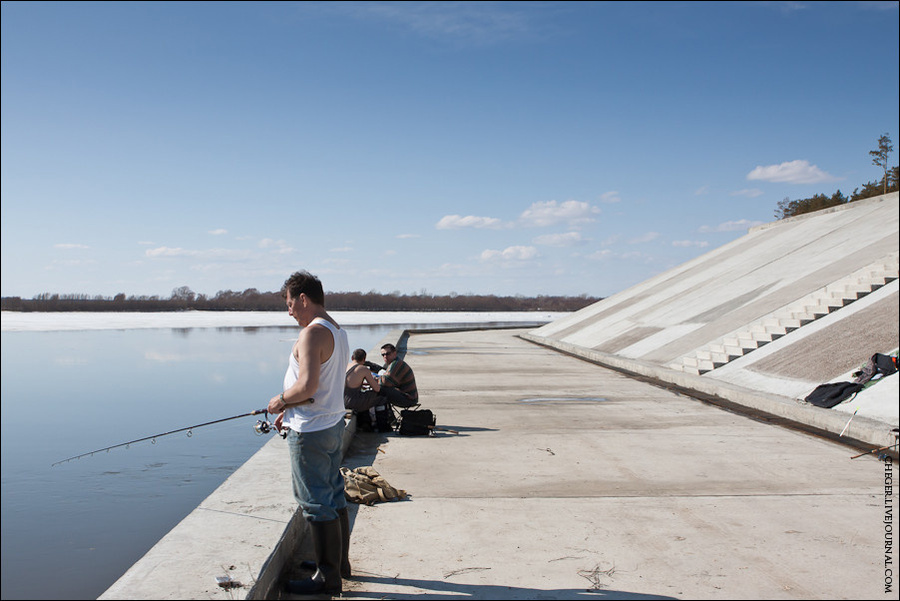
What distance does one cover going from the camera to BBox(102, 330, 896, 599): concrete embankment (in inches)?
168

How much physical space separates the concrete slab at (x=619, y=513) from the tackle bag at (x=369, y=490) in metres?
0.17

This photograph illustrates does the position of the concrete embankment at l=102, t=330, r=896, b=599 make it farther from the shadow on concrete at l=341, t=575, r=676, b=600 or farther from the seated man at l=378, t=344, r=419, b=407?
the seated man at l=378, t=344, r=419, b=407

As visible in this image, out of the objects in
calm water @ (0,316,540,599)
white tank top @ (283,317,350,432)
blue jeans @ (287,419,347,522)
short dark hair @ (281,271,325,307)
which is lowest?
calm water @ (0,316,540,599)

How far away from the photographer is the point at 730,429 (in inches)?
396

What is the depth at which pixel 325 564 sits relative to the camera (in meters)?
4.20

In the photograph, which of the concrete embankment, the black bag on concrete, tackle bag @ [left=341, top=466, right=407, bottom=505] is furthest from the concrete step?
tackle bag @ [left=341, top=466, right=407, bottom=505]

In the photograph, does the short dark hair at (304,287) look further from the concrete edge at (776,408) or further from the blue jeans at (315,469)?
the concrete edge at (776,408)

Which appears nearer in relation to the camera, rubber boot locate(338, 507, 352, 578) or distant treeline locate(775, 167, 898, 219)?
rubber boot locate(338, 507, 352, 578)

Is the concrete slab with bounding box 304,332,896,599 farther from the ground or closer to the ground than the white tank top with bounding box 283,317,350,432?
closer to the ground

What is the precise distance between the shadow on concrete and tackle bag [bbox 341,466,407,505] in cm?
187

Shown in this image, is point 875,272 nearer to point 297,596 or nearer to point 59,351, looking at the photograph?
point 297,596

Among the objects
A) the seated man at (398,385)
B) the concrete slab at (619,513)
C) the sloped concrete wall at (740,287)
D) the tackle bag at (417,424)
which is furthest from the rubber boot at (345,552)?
the sloped concrete wall at (740,287)

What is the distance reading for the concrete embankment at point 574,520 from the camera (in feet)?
14.0

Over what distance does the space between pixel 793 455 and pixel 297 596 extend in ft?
21.1
